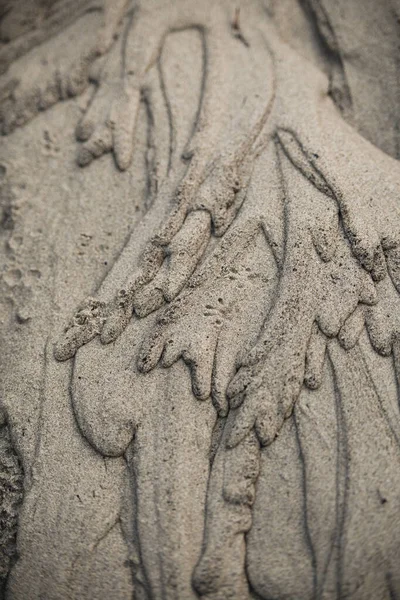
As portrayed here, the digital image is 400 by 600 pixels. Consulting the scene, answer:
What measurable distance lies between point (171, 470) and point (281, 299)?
1.79ft

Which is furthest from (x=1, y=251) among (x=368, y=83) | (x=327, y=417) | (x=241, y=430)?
(x=368, y=83)

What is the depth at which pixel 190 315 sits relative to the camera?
152 cm

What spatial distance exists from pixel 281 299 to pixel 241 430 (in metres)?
0.38

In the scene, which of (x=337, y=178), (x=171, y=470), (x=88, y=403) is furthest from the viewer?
(x=337, y=178)

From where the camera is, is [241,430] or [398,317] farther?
[398,317]

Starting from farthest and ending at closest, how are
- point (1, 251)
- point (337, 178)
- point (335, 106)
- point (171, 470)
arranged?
point (335, 106), point (1, 251), point (337, 178), point (171, 470)

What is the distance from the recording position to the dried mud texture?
1.31 metres

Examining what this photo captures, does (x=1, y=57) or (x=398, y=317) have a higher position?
(x=1, y=57)

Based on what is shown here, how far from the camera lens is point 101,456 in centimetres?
145

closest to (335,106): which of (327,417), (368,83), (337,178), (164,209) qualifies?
(368,83)

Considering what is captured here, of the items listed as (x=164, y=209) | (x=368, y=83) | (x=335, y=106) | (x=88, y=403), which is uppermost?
(x=368, y=83)

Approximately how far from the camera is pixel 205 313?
4.97 ft

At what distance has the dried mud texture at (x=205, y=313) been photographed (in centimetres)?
131

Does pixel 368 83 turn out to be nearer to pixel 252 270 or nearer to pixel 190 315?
pixel 252 270
